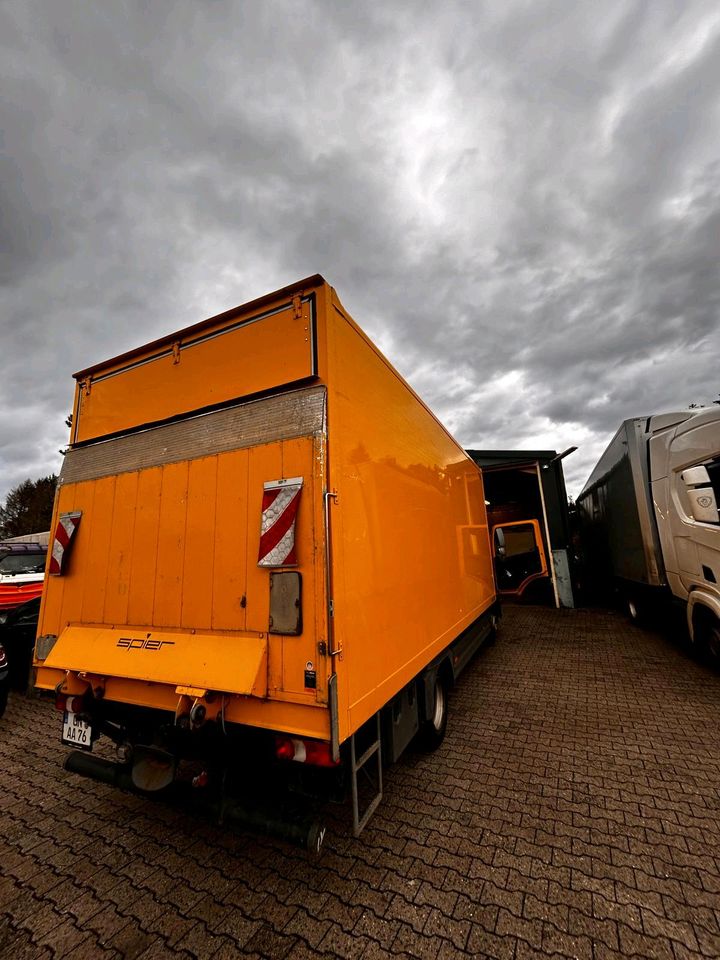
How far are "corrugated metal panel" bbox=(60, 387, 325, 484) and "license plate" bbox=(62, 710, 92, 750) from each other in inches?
69.9

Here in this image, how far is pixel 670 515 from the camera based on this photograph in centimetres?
623

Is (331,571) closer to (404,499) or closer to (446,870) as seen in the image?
(404,499)

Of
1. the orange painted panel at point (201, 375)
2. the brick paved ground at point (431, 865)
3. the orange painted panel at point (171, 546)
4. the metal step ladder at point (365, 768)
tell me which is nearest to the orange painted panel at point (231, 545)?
the orange painted panel at point (171, 546)

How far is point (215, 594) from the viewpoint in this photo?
2.33m

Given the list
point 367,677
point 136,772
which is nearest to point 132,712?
point 136,772

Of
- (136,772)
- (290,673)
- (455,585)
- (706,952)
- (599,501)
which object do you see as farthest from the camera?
(599,501)

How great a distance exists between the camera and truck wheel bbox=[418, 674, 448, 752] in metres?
3.75

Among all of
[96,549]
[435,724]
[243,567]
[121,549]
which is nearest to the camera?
[243,567]

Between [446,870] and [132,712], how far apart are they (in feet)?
7.29

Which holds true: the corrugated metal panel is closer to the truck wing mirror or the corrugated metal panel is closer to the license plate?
the license plate

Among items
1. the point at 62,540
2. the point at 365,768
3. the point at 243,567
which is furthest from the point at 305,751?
the point at 62,540

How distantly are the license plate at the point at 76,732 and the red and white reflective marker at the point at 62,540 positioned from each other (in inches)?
41.4

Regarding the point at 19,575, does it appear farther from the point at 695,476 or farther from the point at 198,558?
the point at 695,476

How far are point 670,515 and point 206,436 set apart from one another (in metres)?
7.14
